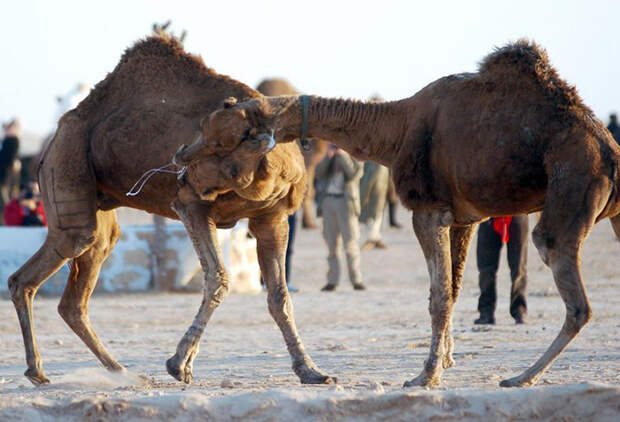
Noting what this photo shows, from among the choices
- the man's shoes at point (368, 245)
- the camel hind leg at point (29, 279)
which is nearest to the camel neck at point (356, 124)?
the camel hind leg at point (29, 279)

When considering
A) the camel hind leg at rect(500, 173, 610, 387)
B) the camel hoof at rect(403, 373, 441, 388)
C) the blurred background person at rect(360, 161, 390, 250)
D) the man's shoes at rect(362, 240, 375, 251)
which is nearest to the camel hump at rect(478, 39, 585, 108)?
the camel hind leg at rect(500, 173, 610, 387)

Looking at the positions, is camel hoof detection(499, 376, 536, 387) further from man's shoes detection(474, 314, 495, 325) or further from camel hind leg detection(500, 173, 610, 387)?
man's shoes detection(474, 314, 495, 325)

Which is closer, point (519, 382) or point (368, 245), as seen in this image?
point (519, 382)

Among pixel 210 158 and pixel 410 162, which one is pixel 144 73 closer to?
pixel 210 158

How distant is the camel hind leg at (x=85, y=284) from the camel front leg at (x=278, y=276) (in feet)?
4.68

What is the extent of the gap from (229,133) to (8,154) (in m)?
18.9

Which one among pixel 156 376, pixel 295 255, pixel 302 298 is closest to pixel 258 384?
pixel 156 376

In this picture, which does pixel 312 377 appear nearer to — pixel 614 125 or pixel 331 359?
pixel 331 359

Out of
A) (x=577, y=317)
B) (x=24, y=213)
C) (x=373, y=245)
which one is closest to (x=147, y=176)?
(x=577, y=317)

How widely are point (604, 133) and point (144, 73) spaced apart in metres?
3.85

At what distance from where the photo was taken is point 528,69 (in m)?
8.36

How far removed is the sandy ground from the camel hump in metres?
1.93

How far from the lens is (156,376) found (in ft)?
32.7

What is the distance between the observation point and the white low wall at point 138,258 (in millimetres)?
18188
